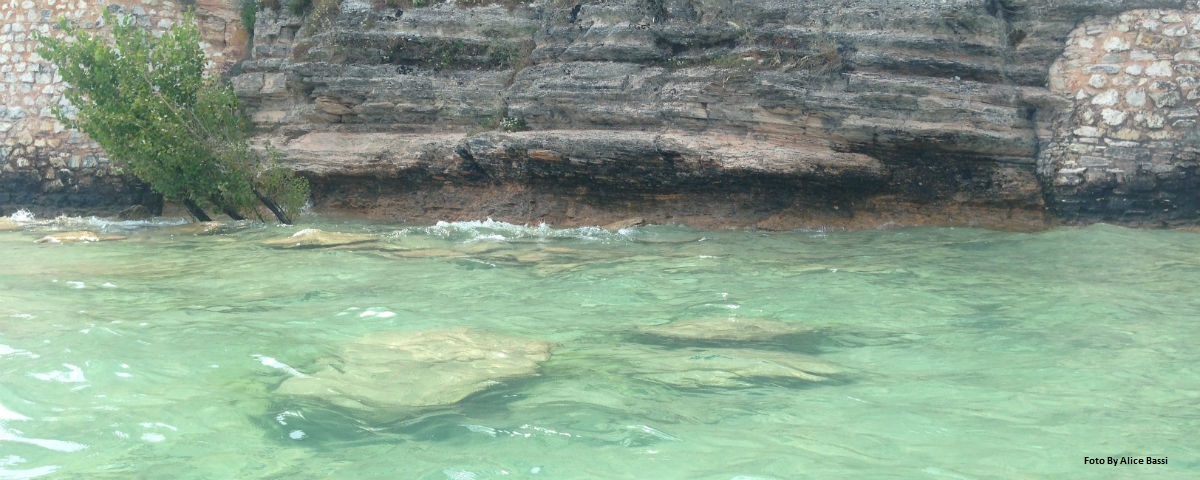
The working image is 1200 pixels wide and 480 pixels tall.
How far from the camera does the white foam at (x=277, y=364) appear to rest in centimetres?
484

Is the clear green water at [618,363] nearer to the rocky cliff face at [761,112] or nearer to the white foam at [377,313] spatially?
the white foam at [377,313]

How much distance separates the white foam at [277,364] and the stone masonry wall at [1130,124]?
9.04 metres

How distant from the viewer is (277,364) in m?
5.00

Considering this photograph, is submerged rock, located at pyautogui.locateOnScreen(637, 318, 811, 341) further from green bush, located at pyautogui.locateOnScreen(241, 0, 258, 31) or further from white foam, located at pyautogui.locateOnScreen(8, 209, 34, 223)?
white foam, located at pyautogui.locateOnScreen(8, 209, 34, 223)

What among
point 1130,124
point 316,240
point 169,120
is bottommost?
point 316,240

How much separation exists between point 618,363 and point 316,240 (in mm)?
5778

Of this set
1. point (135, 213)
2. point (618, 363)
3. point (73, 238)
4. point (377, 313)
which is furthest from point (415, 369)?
point (135, 213)

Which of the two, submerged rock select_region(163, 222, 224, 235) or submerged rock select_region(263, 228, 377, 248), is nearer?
submerged rock select_region(263, 228, 377, 248)

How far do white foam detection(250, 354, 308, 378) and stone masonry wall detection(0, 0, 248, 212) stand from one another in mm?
11358

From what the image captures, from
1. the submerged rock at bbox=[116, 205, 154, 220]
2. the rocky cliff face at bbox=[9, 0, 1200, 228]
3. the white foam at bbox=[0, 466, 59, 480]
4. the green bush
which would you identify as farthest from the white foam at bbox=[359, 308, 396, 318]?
the green bush

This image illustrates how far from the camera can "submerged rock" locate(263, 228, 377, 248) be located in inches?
388

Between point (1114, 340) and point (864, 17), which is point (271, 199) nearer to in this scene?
point (864, 17)

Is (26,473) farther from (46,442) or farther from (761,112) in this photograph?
(761,112)

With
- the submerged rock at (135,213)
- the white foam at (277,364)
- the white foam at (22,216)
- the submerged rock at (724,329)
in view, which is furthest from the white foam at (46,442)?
the white foam at (22,216)
